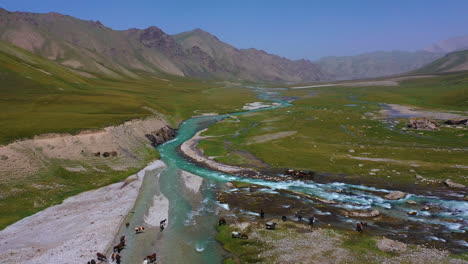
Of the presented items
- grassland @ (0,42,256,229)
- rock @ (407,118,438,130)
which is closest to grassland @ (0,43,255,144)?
grassland @ (0,42,256,229)

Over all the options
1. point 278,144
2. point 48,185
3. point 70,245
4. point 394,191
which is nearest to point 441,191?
point 394,191

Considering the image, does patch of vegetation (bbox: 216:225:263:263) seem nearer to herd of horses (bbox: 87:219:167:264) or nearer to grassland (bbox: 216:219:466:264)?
grassland (bbox: 216:219:466:264)

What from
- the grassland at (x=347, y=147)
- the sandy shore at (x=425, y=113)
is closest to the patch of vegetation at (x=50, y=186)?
the grassland at (x=347, y=147)

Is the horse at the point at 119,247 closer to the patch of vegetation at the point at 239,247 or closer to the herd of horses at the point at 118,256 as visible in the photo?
the herd of horses at the point at 118,256

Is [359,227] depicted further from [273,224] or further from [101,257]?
[101,257]

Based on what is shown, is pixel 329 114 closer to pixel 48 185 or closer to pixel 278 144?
pixel 278 144

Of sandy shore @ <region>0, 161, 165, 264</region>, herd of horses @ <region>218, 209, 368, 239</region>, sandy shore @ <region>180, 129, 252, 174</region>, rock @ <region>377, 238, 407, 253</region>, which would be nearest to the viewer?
rock @ <region>377, 238, 407, 253</region>
